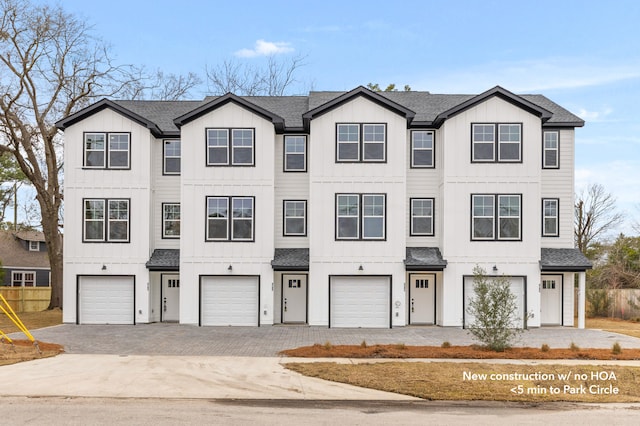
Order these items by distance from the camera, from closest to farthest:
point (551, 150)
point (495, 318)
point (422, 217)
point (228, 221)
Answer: point (495, 318) < point (228, 221) < point (422, 217) < point (551, 150)

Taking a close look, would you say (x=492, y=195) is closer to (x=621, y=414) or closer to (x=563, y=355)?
(x=563, y=355)

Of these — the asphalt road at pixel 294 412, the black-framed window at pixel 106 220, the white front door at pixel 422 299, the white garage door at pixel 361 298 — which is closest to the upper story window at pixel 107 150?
the black-framed window at pixel 106 220

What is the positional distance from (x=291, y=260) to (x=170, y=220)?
5723 mm

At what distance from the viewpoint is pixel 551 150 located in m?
26.9

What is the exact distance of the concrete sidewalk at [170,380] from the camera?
12.7 m

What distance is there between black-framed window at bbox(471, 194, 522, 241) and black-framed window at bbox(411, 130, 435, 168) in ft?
8.48

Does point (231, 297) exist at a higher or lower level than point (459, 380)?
higher

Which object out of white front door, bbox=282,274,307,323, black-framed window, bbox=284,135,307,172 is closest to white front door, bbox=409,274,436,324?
white front door, bbox=282,274,307,323

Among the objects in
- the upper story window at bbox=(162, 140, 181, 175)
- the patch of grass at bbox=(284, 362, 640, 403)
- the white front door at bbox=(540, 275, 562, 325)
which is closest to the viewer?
the patch of grass at bbox=(284, 362, 640, 403)

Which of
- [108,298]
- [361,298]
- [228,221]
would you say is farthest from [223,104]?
[361,298]

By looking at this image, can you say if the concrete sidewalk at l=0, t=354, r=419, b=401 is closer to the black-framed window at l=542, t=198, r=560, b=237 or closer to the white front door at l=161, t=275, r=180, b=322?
the white front door at l=161, t=275, r=180, b=322

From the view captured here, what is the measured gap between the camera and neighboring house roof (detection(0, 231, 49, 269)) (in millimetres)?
44812

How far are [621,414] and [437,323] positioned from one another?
14.9 meters

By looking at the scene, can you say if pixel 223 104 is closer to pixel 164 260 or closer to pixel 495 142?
pixel 164 260
